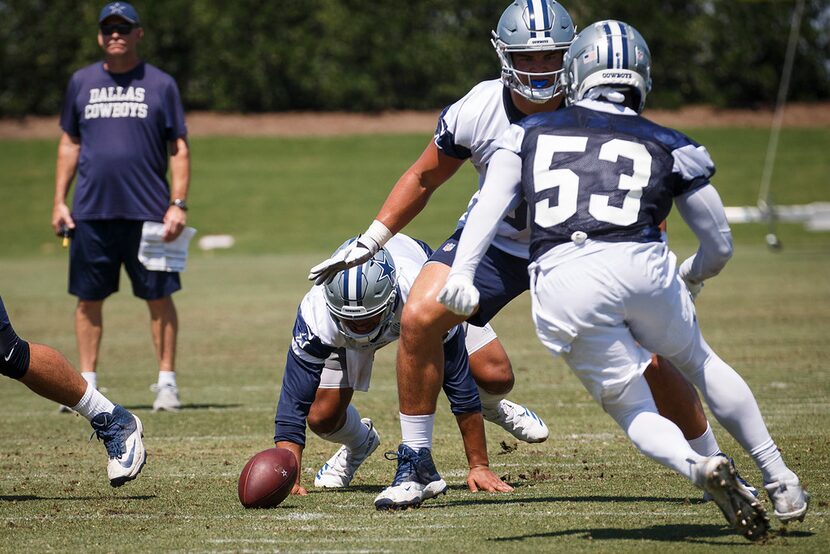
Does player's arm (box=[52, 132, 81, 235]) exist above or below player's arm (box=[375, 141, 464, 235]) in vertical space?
below

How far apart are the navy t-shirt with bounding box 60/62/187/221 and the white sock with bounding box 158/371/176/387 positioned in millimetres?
994

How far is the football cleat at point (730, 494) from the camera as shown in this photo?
12.3ft

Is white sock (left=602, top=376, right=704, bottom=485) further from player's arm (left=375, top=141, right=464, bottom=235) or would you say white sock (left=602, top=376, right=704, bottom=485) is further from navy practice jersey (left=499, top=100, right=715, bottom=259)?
player's arm (left=375, top=141, right=464, bottom=235)

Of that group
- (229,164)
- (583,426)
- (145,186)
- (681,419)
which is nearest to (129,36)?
(145,186)

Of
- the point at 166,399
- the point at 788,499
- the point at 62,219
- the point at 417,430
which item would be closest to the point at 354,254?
the point at 417,430

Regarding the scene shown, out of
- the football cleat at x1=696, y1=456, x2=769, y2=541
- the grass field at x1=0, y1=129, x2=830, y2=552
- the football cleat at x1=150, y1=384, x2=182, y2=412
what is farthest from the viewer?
the football cleat at x1=150, y1=384, x2=182, y2=412

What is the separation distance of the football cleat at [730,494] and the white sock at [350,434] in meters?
2.10

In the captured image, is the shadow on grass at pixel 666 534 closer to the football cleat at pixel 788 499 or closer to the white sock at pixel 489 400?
the football cleat at pixel 788 499

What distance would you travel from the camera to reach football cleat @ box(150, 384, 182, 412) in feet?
25.4

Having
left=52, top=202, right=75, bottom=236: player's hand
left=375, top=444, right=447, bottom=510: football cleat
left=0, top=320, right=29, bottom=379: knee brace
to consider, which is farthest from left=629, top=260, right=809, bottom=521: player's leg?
left=52, top=202, right=75, bottom=236: player's hand

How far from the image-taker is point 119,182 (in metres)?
8.03

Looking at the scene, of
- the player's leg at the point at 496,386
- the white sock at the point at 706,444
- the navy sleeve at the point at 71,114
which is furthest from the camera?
the navy sleeve at the point at 71,114

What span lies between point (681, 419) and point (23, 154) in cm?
3005

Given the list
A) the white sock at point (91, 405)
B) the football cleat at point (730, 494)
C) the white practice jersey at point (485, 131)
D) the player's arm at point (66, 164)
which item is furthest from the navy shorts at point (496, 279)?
the player's arm at point (66, 164)
